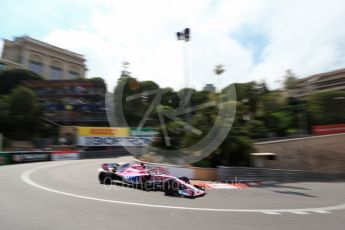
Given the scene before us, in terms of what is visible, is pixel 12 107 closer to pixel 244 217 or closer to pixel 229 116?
pixel 229 116

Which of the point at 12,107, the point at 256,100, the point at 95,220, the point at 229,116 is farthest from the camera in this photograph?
the point at 256,100

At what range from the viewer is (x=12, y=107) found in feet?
217

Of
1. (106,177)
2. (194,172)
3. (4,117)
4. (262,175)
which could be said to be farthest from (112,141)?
(106,177)

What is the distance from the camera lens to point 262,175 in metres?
24.9

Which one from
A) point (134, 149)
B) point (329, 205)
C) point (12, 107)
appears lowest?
point (329, 205)

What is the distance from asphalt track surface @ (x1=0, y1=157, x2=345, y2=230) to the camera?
967 cm

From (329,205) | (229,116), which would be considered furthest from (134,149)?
(329,205)

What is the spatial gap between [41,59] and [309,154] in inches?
4013

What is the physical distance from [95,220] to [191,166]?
54.5 feet

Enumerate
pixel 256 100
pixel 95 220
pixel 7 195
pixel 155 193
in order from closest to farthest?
1. pixel 95 220
2. pixel 7 195
3. pixel 155 193
4. pixel 256 100

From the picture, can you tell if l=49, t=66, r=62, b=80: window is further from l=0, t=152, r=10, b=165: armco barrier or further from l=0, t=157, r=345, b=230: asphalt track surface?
l=0, t=157, r=345, b=230: asphalt track surface

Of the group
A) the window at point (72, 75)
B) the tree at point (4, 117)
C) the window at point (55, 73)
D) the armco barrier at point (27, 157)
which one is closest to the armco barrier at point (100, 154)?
the armco barrier at point (27, 157)

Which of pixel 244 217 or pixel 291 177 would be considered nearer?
pixel 244 217

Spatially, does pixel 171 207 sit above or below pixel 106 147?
below
